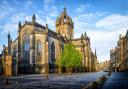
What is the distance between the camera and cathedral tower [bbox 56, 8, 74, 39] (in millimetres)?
121812

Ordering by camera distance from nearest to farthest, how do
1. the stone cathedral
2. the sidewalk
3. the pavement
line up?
the sidewalk < the pavement < the stone cathedral

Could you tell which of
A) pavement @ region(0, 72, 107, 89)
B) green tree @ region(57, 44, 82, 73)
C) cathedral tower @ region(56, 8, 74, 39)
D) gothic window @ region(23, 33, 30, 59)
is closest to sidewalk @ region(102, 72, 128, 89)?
pavement @ region(0, 72, 107, 89)

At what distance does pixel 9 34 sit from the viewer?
77688 millimetres

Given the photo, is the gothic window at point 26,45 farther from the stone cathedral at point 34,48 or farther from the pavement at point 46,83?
the pavement at point 46,83

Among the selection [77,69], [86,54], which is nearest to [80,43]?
[86,54]

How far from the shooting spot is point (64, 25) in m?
122

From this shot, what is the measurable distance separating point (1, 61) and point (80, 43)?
6247 centimetres

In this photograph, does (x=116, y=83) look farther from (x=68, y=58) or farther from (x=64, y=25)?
(x=64, y=25)

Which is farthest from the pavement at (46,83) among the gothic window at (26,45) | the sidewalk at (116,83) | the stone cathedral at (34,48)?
the gothic window at (26,45)

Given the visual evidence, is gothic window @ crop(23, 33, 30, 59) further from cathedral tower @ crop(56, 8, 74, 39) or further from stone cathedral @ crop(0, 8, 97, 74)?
cathedral tower @ crop(56, 8, 74, 39)

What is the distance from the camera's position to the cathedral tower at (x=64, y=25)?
12181cm

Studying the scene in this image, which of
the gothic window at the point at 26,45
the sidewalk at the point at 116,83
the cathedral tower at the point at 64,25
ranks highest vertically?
the cathedral tower at the point at 64,25

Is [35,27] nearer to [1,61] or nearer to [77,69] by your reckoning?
[1,61]

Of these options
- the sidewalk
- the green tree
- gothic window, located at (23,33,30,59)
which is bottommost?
the sidewalk
